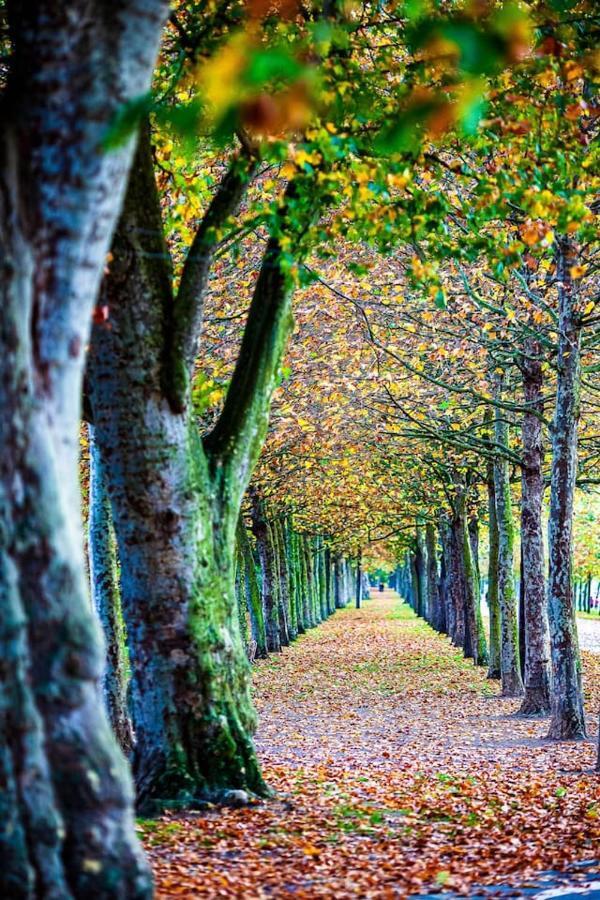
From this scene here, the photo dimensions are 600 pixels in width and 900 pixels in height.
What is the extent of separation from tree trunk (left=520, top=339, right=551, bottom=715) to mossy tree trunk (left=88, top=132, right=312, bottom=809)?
10465mm

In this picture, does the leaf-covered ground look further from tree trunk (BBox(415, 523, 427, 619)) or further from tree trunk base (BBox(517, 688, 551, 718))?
tree trunk (BBox(415, 523, 427, 619))

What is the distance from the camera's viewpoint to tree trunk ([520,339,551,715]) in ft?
60.3

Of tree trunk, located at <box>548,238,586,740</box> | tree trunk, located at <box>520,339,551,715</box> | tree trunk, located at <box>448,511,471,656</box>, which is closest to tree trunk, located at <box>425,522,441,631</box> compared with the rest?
tree trunk, located at <box>448,511,471,656</box>

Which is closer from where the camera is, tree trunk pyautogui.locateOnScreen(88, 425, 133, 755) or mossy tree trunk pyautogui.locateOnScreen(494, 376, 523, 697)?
tree trunk pyautogui.locateOnScreen(88, 425, 133, 755)

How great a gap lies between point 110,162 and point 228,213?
4.14 meters

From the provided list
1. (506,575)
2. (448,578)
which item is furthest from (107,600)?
(448,578)

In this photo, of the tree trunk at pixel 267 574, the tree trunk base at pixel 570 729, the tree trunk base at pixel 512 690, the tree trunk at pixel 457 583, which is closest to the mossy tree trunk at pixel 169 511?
the tree trunk base at pixel 570 729

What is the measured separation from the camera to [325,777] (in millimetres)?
11422

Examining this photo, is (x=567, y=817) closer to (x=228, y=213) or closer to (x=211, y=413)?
(x=228, y=213)

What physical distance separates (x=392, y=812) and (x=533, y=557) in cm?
955

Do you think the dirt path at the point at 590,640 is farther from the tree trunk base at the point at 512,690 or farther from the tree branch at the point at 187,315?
the tree branch at the point at 187,315

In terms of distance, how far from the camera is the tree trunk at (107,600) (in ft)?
38.1

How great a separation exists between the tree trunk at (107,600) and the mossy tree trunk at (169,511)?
9.92 feet

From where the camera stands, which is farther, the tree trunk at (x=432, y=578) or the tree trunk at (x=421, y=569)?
the tree trunk at (x=421, y=569)
